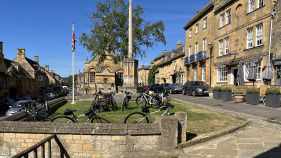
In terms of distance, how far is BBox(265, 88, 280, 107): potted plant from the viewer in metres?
10.2

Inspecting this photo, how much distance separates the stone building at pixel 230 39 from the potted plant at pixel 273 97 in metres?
4.83

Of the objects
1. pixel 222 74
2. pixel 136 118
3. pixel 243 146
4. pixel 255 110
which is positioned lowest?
pixel 243 146

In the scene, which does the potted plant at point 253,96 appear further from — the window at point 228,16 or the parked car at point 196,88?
the window at point 228,16

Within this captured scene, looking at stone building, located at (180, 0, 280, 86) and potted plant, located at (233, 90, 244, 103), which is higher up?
stone building, located at (180, 0, 280, 86)

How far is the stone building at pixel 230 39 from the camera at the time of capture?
51.0ft

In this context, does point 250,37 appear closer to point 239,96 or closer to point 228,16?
point 228,16

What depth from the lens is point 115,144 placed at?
4.38m

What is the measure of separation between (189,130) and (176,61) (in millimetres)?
31755

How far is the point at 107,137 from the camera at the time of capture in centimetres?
438

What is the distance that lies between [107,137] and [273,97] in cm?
1037

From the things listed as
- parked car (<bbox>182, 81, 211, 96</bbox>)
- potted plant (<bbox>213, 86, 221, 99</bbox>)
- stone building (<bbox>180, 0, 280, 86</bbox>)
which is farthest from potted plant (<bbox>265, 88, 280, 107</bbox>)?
parked car (<bbox>182, 81, 211, 96</bbox>)

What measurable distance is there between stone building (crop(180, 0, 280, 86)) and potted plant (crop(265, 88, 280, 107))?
15.9ft

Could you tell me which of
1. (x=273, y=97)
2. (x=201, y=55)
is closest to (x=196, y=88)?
(x=201, y=55)

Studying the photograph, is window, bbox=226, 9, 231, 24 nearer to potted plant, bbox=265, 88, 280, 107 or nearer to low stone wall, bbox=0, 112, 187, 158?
potted plant, bbox=265, 88, 280, 107
